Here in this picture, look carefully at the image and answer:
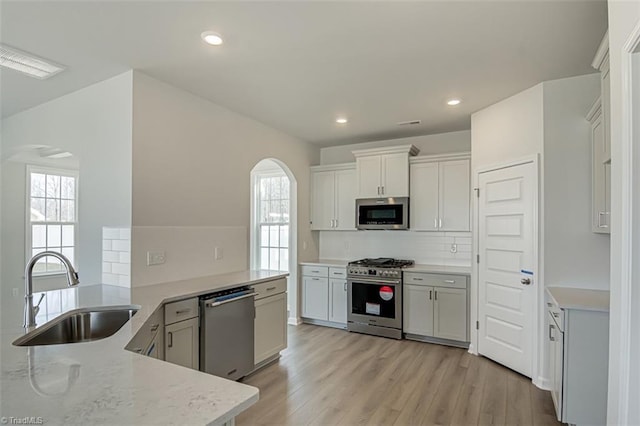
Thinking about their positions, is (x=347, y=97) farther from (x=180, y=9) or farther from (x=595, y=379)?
(x=595, y=379)

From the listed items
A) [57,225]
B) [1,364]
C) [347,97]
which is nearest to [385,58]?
[347,97]

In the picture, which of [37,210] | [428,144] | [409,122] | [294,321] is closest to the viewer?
[409,122]

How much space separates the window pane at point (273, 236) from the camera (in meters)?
5.82

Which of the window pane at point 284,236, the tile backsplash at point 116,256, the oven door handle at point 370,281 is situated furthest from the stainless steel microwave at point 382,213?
the tile backsplash at point 116,256

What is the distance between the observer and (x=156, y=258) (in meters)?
3.06

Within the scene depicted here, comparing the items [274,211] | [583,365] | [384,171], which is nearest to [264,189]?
[274,211]

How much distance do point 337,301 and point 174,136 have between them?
297 cm

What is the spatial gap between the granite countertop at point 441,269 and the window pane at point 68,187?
5317mm

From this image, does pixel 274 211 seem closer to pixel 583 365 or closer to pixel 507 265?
pixel 507 265

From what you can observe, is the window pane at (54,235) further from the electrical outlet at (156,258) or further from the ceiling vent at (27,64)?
the electrical outlet at (156,258)

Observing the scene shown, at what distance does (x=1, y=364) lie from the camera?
1258 mm

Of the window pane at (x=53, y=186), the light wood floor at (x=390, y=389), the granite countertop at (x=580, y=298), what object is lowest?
the light wood floor at (x=390, y=389)

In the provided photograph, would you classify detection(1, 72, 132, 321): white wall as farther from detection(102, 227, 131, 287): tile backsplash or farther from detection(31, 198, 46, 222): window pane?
detection(31, 198, 46, 222): window pane

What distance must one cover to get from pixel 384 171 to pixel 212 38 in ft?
9.81
